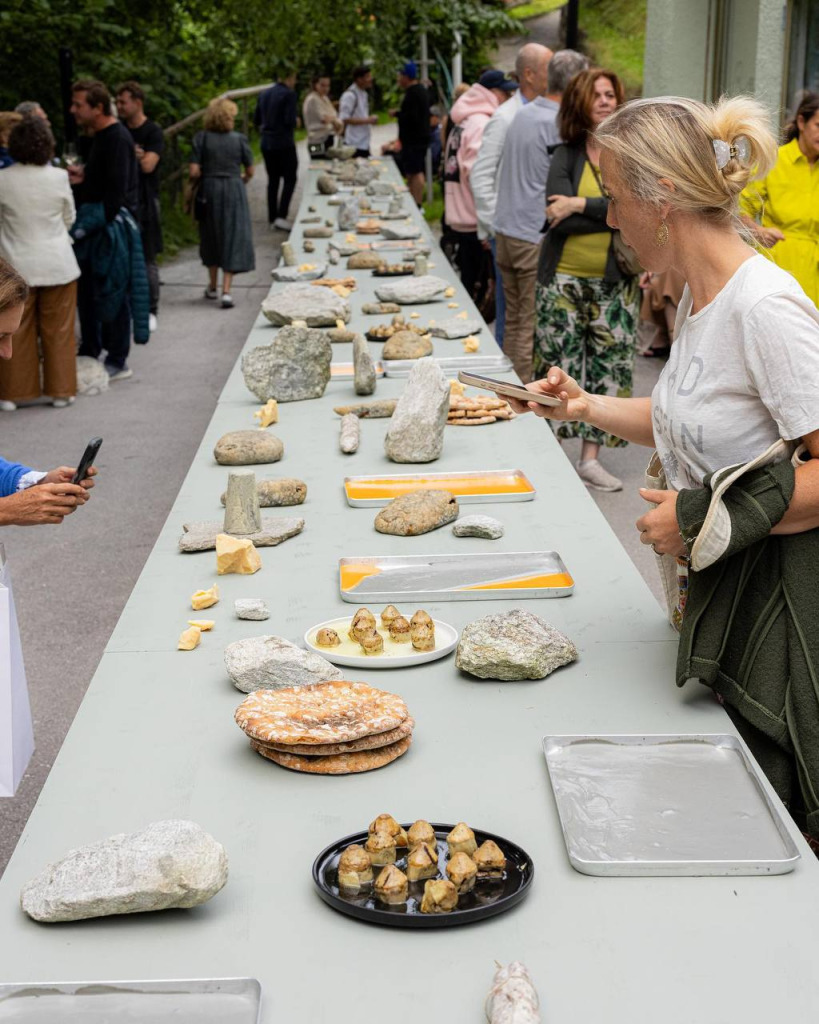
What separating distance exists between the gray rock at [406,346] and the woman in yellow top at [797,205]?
5.14 feet

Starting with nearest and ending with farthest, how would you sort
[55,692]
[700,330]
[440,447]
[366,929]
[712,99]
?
[366,929], [700,330], [440,447], [55,692], [712,99]

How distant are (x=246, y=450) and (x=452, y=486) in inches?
28.9

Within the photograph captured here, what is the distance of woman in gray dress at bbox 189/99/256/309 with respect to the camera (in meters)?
11.2

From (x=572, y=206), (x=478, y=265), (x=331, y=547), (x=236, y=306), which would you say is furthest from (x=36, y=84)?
(x=331, y=547)

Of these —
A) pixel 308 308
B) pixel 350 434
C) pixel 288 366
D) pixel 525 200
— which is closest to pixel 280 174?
pixel 525 200

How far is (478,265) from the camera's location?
32.8 feet

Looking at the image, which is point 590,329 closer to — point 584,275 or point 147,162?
point 584,275

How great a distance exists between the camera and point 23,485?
318 cm

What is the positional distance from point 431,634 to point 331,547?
725 millimetres

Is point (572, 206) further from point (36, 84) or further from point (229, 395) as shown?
point (36, 84)

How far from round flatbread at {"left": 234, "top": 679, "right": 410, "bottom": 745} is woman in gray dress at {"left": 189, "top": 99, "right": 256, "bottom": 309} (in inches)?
380

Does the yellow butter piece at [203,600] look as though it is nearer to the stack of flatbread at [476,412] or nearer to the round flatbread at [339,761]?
the round flatbread at [339,761]

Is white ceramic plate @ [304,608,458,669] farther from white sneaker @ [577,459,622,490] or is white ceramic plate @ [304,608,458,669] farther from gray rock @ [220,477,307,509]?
white sneaker @ [577,459,622,490]

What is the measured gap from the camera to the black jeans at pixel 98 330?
902 cm
